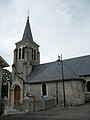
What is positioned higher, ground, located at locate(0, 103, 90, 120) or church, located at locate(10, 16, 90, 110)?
church, located at locate(10, 16, 90, 110)

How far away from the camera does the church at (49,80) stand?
2292 cm

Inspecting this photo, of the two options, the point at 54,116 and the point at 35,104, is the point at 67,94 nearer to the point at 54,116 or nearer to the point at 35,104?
the point at 35,104

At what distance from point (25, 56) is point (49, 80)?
11.5 meters

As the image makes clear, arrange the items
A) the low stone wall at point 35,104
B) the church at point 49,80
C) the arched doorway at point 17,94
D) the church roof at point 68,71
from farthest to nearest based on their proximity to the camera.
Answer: the arched doorway at point 17,94, the church roof at point 68,71, the church at point 49,80, the low stone wall at point 35,104

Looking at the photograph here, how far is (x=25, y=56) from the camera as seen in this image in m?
34.6

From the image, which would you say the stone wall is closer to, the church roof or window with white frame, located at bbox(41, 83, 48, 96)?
window with white frame, located at bbox(41, 83, 48, 96)

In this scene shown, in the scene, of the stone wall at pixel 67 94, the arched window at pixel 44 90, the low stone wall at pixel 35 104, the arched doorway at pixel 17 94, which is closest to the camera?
the low stone wall at pixel 35 104

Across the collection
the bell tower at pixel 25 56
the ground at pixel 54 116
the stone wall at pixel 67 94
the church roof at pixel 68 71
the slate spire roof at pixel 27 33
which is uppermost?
the slate spire roof at pixel 27 33

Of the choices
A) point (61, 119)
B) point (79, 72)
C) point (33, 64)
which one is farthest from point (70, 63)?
point (61, 119)

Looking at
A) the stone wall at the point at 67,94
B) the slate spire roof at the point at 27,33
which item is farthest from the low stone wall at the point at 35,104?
the slate spire roof at the point at 27,33

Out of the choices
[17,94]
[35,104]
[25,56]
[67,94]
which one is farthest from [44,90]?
[25,56]

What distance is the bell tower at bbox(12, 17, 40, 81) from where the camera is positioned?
3369 centimetres

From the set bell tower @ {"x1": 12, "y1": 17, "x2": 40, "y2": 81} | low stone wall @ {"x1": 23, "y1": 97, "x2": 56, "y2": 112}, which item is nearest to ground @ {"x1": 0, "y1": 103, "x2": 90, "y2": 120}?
low stone wall @ {"x1": 23, "y1": 97, "x2": 56, "y2": 112}

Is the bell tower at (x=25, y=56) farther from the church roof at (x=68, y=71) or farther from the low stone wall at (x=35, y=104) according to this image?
the low stone wall at (x=35, y=104)
